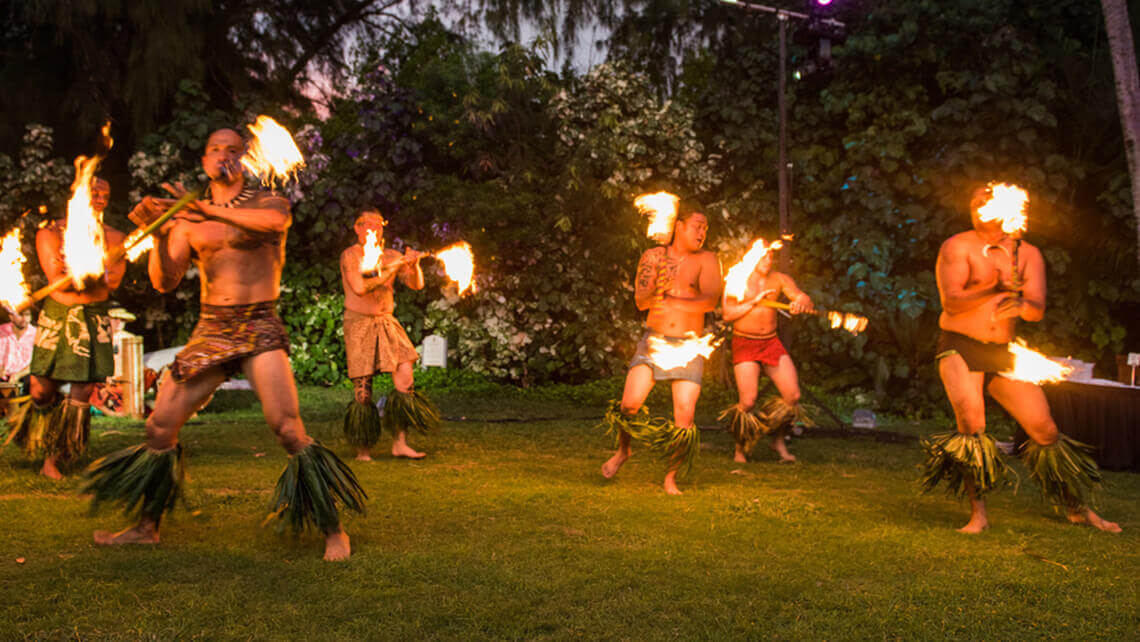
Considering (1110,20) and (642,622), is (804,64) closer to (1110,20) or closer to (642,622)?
(1110,20)

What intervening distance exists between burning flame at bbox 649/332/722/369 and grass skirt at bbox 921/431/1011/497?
5.23 ft

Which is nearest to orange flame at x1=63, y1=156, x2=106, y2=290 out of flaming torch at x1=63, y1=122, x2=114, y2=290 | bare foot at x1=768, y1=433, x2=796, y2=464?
flaming torch at x1=63, y1=122, x2=114, y2=290

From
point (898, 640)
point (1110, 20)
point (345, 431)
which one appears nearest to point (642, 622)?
point (898, 640)

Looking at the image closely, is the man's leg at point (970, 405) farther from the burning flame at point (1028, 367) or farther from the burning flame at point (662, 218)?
the burning flame at point (662, 218)

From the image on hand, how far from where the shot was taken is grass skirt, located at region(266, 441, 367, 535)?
13.9 feet

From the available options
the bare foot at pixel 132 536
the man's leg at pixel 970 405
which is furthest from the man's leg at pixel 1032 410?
the bare foot at pixel 132 536

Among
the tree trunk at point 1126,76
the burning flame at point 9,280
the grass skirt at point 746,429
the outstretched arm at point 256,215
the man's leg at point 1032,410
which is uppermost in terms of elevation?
the tree trunk at point 1126,76

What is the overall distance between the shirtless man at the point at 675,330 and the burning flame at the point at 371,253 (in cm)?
229

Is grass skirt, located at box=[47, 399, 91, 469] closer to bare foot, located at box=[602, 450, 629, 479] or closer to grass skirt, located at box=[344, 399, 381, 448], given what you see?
grass skirt, located at box=[344, 399, 381, 448]

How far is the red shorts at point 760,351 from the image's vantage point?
7.75m

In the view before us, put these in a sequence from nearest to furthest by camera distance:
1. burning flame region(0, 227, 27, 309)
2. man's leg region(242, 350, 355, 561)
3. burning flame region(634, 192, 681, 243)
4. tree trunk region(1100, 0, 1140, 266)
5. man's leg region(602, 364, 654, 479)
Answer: man's leg region(242, 350, 355, 561)
burning flame region(0, 227, 27, 309)
man's leg region(602, 364, 654, 479)
burning flame region(634, 192, 681, 243)
tree trunk region(1100, 0, 1140, 266)

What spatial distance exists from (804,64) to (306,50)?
9179 millimetres

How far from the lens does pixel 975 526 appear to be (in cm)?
519

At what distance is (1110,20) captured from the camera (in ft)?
26.6
